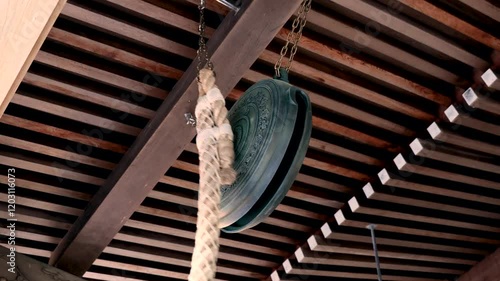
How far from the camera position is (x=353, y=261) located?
511 cm

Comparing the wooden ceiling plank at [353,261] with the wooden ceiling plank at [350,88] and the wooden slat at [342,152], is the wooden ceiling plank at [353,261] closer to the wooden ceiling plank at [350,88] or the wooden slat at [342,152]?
the wooden slat at [342,152]

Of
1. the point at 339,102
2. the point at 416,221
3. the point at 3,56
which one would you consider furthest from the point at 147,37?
the point at 416,221

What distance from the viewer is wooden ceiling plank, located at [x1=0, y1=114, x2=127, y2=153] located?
3541 millimetres

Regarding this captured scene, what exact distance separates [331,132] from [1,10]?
2.95 metres

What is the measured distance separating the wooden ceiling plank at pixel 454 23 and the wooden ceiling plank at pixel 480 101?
325 mm

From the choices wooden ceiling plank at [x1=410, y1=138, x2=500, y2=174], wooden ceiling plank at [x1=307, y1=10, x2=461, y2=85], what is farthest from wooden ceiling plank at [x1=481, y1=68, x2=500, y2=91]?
wooden ceiling plank at [x1=410, y1=138, x2=500, y2=174]

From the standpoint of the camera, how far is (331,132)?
4.18 m

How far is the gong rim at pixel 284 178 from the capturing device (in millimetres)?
1751

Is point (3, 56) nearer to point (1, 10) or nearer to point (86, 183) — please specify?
point (1, 10)

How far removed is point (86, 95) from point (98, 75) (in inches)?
6.2

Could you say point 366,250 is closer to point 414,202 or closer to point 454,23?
point 414,202

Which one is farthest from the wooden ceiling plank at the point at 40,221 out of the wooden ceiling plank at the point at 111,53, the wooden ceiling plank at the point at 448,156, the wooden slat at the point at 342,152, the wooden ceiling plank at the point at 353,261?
the wooden ceiling plank at the point at 448,156

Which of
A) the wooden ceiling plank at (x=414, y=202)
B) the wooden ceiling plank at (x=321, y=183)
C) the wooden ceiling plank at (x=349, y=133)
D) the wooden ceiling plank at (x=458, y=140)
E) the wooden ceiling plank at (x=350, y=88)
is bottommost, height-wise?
the wooden ceiling plank at (x=414, y=202)

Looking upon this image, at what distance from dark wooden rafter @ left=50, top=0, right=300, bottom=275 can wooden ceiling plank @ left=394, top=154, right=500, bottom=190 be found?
1662 mm
